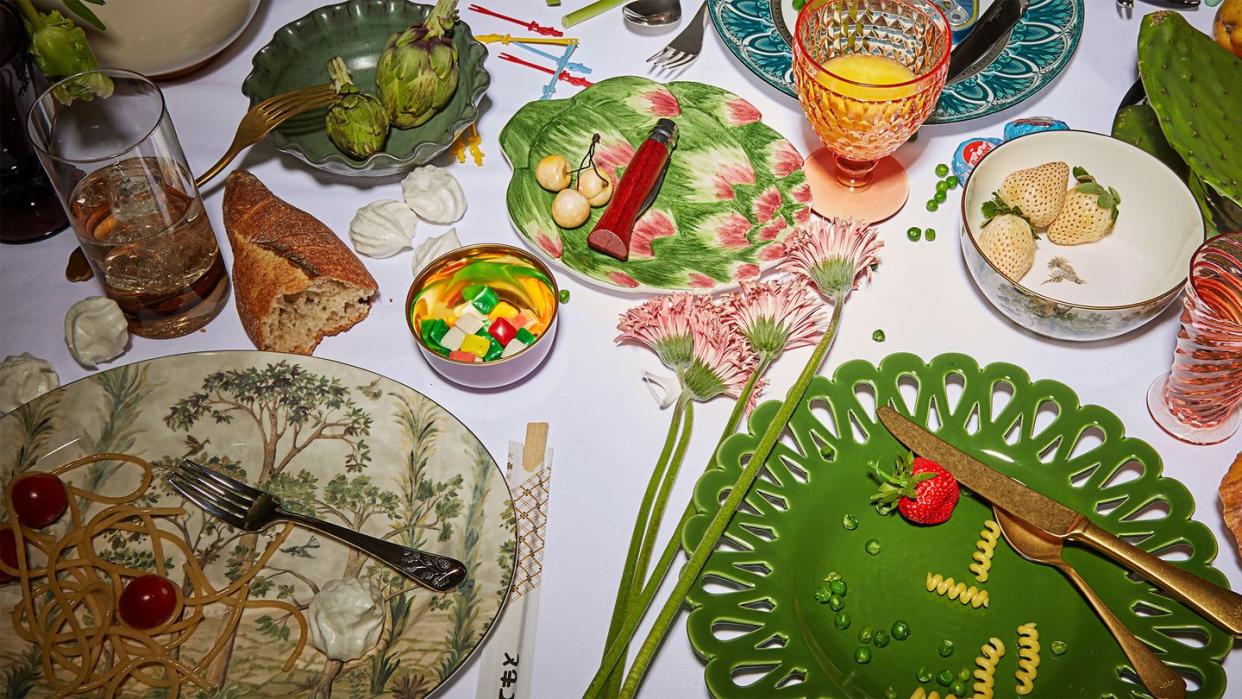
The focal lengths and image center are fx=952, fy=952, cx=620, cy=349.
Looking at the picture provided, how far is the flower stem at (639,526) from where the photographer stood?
97cm

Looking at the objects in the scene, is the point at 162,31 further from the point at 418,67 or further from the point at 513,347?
the point at 513,347

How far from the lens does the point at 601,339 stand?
1.18 metres

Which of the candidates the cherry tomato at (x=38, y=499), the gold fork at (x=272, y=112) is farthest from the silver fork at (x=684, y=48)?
the cherry tomato at (x=38, y=499)

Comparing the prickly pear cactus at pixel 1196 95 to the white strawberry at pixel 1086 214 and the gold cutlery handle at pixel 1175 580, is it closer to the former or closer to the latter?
the white strawberry at pixel 1086 214

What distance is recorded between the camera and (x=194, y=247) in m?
1.15

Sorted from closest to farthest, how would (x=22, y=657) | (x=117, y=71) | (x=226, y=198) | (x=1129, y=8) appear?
1. (x=22, y=657)
2. (x=117, y=71)
3. (x=226, y=198)
4. (x=1129, y=8)

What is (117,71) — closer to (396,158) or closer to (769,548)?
(396,158)

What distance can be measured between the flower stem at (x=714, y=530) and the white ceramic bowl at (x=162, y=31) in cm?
93

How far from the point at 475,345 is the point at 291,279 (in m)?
0.24

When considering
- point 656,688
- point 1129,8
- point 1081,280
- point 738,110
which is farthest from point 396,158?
point 1129,8

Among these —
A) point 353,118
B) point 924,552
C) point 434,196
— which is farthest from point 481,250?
point 924,552

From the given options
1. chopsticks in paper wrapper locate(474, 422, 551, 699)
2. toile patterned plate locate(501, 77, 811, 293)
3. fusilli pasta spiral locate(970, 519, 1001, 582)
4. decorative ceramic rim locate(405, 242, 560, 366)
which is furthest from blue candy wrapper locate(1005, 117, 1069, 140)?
chopsticks in paper wrapper locate(474, 422, 551, 699)

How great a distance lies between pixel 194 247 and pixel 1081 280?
3.55 ft

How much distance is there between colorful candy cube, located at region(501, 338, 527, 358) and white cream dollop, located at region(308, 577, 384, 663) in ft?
1.00
